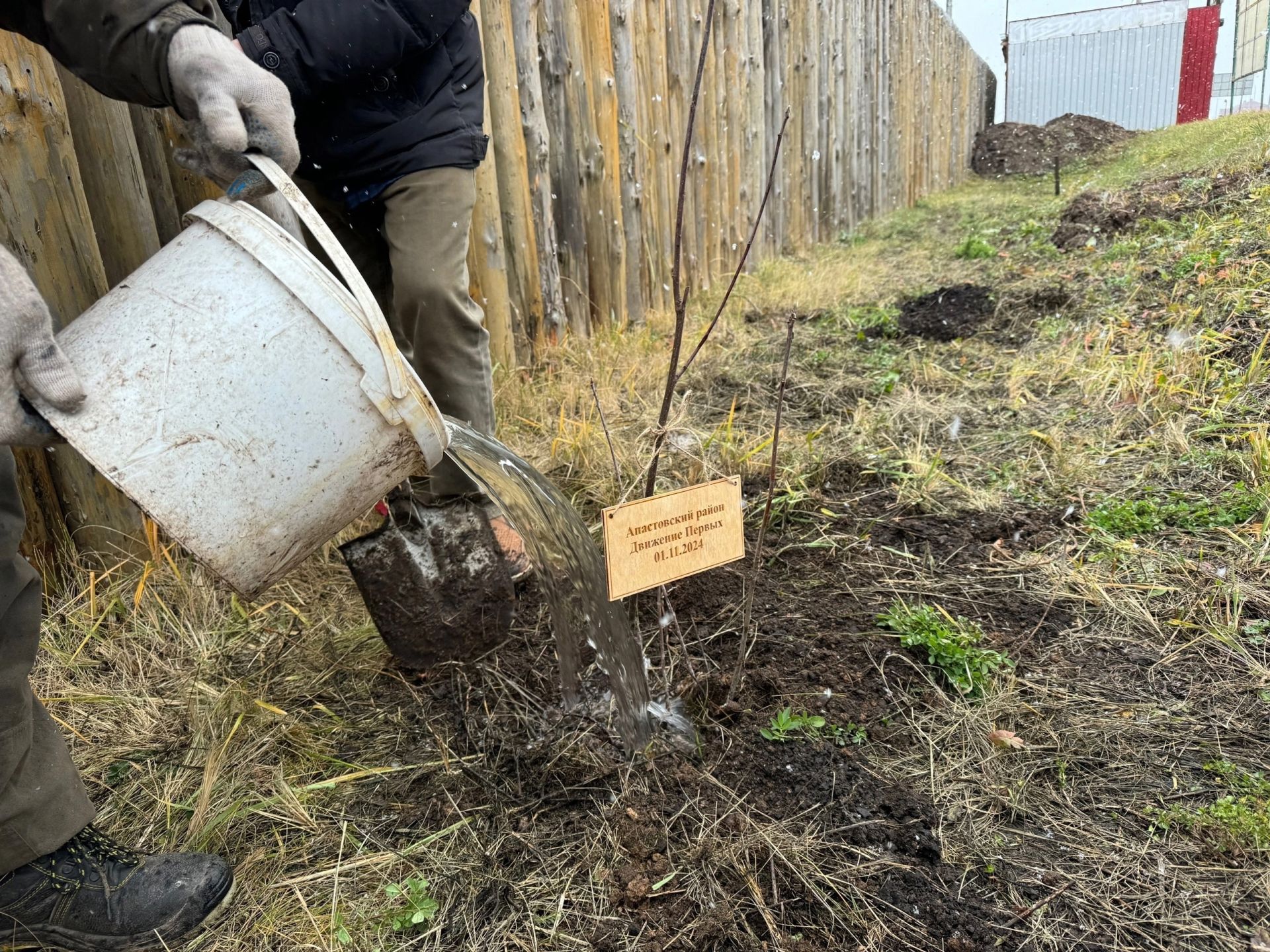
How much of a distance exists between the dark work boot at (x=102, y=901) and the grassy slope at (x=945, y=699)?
0.08 metres

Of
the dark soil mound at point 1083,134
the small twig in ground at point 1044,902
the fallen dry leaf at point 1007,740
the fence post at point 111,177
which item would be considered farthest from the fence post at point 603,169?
the dark soil mound at point 1083,134

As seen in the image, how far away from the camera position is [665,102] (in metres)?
4.16

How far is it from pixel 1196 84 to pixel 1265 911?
68.0ft

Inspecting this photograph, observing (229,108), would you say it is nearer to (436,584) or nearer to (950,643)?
(436,584)

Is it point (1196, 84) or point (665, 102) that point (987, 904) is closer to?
point (665, 102)

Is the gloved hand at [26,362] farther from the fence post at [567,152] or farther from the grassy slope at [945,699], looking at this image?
the fence post at [567,152]

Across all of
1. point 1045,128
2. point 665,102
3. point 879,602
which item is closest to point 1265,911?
point 879,602

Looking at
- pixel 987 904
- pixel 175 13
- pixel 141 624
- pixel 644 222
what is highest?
pixel 175 13

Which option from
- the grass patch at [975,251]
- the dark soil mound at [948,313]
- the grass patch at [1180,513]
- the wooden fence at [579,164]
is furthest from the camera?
the grass patch at [975,251]

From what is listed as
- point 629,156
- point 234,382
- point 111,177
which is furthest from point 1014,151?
point 234,382

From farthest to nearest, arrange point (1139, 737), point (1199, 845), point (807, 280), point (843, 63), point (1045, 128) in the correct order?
point (1045, 128) → point (843, 63) → point (807, 280) → point (1139, 737) → point (1199, 845)

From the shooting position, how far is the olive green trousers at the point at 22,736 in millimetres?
1219

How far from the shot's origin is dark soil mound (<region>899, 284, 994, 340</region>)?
4.10 metres

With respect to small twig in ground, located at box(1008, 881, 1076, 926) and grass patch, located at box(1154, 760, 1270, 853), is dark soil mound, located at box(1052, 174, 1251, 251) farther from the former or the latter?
small twig in ground, located at box(1008, 881, 1076, 926)
